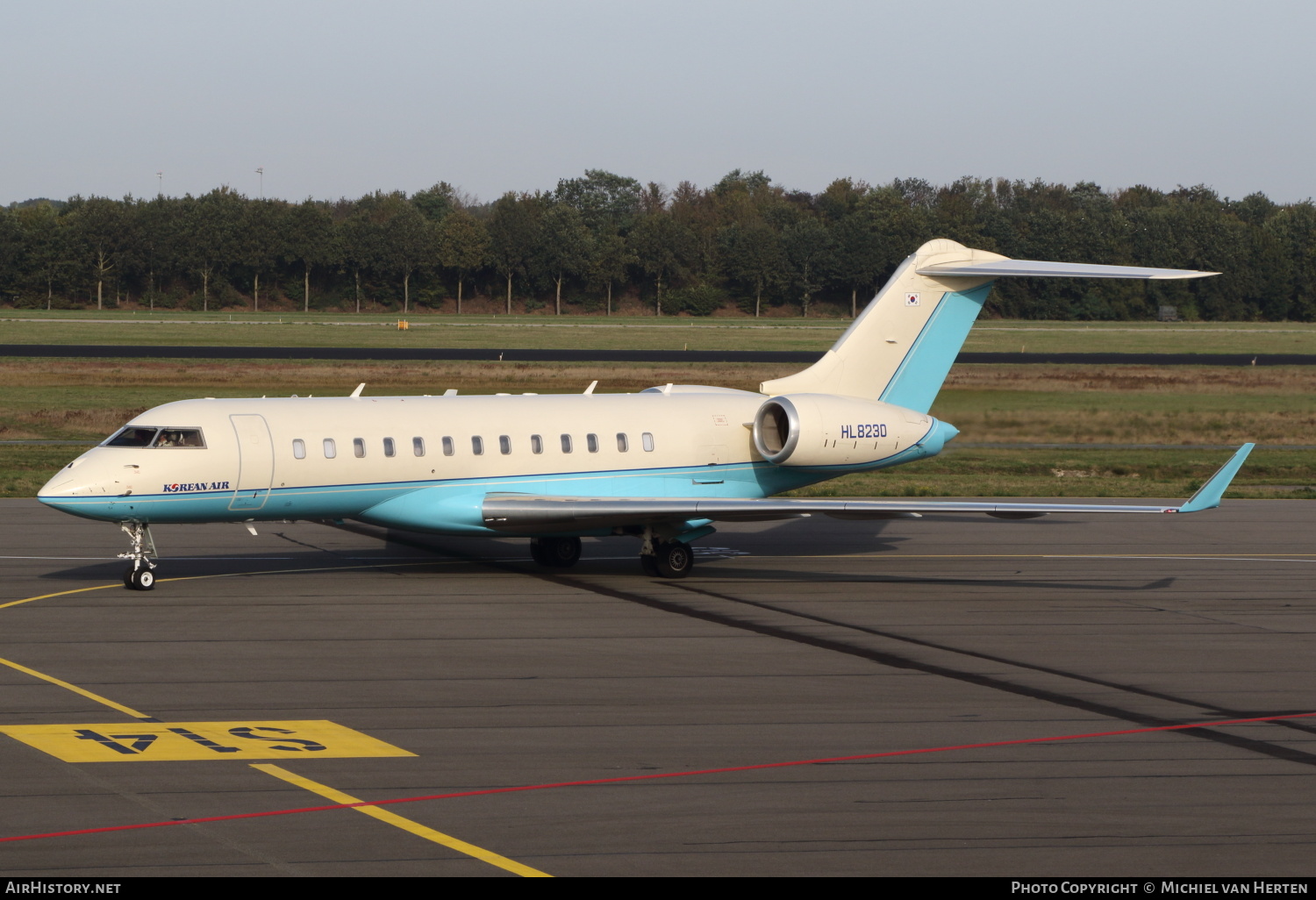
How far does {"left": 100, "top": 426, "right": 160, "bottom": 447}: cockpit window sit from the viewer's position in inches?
862

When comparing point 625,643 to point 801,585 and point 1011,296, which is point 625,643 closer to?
point 801,585

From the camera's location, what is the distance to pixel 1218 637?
19.3m

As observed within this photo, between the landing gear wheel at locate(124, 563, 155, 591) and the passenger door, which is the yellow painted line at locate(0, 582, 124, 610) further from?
the passenger door

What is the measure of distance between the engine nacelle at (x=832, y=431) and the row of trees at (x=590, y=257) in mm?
104274

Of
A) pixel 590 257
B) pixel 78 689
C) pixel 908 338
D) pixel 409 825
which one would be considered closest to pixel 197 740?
pixel 78 689

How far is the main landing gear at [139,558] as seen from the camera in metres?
21.9

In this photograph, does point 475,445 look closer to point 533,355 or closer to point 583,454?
point 583,454

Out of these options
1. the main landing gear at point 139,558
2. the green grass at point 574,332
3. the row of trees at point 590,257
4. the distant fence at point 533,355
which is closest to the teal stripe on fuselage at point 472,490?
the main landing gear at point 139,558

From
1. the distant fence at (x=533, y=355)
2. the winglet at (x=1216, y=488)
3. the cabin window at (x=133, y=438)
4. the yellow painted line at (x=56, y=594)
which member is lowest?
the yellow painted line at (x=56, y=594)

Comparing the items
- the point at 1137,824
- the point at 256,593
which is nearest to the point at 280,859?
the point at 1137,824

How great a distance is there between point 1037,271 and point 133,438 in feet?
51.2

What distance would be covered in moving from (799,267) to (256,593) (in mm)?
116778

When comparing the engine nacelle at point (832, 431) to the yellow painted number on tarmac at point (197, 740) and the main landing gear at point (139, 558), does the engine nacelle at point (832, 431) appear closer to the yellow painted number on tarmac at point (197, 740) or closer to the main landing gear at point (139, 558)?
the main landing gear at point (139, 558)

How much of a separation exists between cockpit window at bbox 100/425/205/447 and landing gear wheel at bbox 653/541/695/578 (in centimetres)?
750
